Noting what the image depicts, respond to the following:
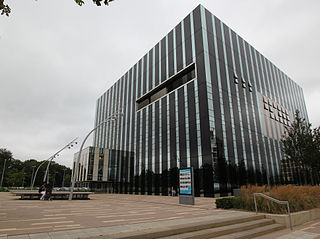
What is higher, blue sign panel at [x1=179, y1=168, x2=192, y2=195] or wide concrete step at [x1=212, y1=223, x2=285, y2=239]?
blue sign panel at [x1=179, y1=168, x2=192, y2=195]

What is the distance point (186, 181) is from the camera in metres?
16.8

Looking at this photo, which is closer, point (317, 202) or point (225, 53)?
point (317, 202)

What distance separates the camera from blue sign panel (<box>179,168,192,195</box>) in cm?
1648

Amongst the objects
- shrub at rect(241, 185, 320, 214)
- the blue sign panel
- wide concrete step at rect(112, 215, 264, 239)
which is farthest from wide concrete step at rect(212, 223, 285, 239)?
the blue sign panel

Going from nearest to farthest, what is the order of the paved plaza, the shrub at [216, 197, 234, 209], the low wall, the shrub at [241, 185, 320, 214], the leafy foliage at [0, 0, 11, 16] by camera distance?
the leafy foliage at [0, 0, 11, 16] < the paved plaza < the low wall < the shrub at [241, 185, 320, 214] < the shrub at [216, 197, 234, 209]

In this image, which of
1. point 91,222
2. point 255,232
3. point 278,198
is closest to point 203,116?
point 278,198

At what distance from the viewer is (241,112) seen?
107 ft

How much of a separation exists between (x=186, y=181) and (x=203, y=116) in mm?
12638

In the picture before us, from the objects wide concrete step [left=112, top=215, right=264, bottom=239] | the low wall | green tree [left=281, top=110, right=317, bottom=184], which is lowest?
the low wall

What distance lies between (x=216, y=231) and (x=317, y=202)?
1003cm

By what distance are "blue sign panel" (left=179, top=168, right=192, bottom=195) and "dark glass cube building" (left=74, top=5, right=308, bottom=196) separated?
888cm

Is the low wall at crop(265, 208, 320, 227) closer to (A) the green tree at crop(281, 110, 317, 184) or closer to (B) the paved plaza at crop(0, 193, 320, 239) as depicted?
(B) the paved plaza at crop(0, 193, 320, 239)

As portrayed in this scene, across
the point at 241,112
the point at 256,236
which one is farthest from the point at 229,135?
the point at 256,236

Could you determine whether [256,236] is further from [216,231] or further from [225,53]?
[225,53]
